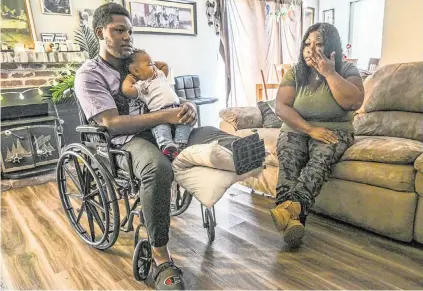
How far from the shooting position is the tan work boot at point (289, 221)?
4.73ft

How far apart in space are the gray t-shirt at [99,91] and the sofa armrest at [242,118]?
101cm

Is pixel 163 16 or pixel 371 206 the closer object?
pixel 371 206

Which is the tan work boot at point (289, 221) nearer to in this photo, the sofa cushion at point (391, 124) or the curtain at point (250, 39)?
the sofa cushion at point (391, 124)

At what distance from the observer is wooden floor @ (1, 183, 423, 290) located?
4.26ft

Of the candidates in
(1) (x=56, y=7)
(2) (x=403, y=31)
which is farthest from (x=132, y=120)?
(1) (x=56, y=7)

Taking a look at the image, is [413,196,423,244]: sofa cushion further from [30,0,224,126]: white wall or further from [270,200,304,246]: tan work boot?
[30,0,224,126]: white wall

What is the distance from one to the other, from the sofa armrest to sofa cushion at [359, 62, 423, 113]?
76 cm

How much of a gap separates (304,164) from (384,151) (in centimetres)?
40

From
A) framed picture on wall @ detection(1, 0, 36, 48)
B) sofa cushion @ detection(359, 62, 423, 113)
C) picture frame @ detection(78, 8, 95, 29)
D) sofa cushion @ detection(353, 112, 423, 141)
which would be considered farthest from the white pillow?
picture frame @ detection(78, 8, 95, 29)

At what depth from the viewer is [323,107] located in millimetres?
1656

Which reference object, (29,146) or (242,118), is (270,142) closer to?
(242,118)

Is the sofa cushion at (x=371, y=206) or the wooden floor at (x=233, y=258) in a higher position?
the sofa cushion at (x=371, y=206)

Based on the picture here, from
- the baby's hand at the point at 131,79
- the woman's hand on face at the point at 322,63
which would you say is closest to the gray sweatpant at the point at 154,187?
the baby's hand at the point at 131,79

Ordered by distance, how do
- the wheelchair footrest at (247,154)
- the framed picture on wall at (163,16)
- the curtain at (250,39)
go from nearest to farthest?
the wheelchair footrest at (247,154)
the framed picture on wall at (163,16)
the curtain at (250,39)
